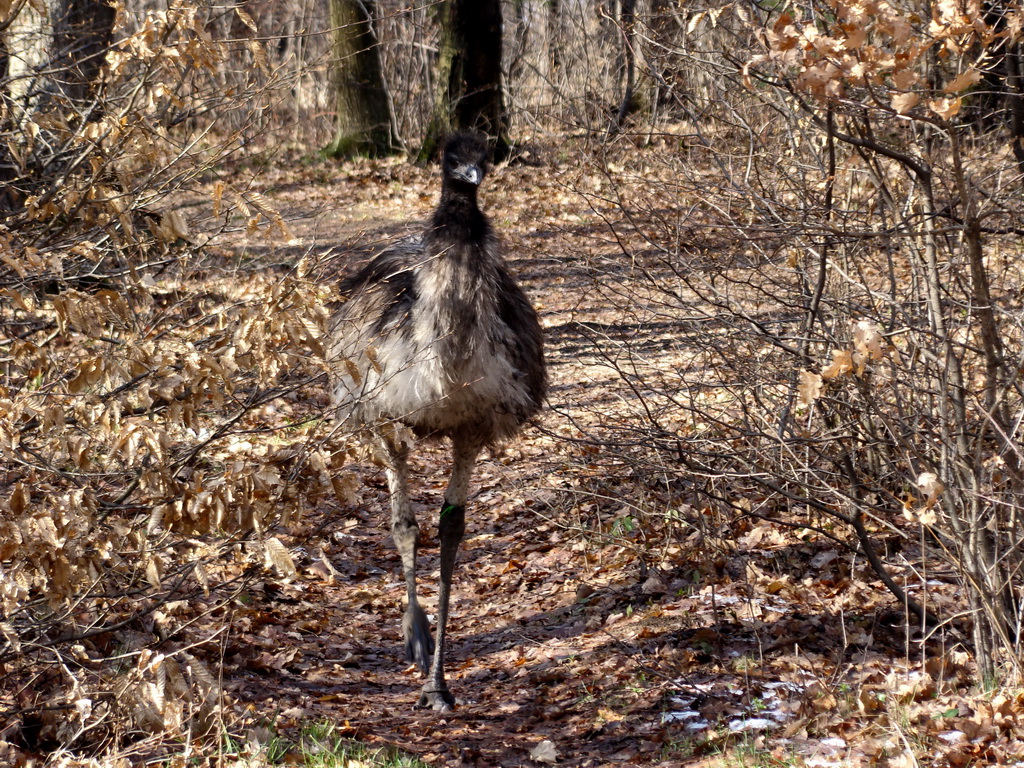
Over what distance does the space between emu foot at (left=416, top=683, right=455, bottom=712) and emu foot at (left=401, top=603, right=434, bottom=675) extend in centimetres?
45

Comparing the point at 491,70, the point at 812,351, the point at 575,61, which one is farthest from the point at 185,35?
the point at 491,70

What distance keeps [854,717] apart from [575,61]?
14793 mm

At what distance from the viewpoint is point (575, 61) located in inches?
707

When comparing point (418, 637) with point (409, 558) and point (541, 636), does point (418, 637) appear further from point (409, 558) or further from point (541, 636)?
point (541, 636)

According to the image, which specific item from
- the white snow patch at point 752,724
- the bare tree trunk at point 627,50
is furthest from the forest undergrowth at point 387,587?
the bare tree trunk at point 627,50

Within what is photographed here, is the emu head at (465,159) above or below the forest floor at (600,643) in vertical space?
above

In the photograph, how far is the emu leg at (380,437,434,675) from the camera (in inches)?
249

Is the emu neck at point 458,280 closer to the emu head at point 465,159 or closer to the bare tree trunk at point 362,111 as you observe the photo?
the emu head at point 465,159

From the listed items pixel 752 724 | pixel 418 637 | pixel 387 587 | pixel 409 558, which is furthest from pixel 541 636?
pixel 752 724

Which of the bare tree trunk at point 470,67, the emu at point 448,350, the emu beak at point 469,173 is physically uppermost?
the bare tree trunk at point 470,67

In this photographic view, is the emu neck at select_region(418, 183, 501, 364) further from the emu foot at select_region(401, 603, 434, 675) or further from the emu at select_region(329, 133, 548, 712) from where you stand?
the emu foot at select_region(401, 603, 434, 675)

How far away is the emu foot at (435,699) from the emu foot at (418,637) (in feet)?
1.49

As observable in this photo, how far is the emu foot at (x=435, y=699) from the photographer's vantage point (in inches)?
225

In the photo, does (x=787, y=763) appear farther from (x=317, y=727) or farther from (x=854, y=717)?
(x=317, y=727)
